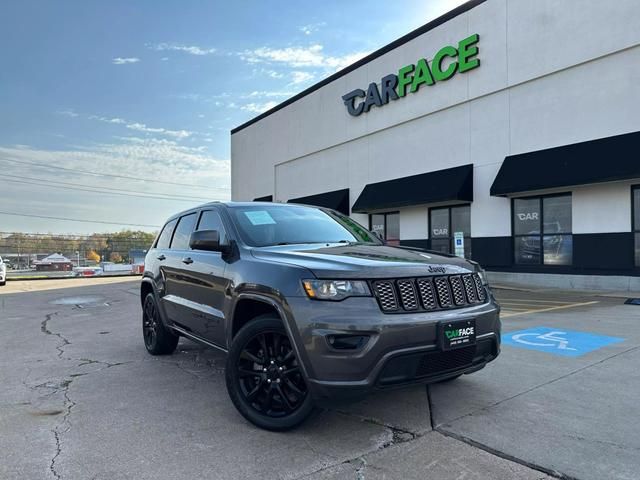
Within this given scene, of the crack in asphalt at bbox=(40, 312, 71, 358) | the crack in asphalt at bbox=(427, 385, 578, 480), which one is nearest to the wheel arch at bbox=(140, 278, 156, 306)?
the crack in asphalt at bbox=(40, 312, 71, 358)

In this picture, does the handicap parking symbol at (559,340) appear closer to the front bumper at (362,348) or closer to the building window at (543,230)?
the front bumper at (362,348)

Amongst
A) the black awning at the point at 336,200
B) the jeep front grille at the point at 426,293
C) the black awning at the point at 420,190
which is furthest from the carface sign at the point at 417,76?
the jeep front grille at the point at 426,293

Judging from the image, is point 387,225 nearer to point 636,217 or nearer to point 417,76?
point 417,76

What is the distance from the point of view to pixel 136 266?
107ft

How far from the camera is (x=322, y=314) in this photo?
315cm

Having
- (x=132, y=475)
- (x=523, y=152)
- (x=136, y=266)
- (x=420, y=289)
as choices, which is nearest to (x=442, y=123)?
(x=523, y=152)

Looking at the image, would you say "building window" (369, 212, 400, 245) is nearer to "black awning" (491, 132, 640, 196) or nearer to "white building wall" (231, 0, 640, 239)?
"white building wall" (231, 0, 640, 239)

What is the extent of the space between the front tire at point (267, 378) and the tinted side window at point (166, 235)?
9.33ft

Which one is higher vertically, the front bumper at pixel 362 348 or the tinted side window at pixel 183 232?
the tinted side window at pixel 183 232

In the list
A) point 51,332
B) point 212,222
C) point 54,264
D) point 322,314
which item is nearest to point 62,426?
point 212,222

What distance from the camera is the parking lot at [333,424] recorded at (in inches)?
117

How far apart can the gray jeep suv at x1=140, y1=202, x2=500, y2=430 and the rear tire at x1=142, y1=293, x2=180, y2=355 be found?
4.75 ft

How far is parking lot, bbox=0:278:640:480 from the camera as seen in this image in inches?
117

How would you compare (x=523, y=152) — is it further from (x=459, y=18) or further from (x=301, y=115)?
(x=301, y=115)
